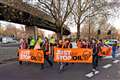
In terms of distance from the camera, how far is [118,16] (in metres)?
37.7

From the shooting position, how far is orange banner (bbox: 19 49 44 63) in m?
15.6

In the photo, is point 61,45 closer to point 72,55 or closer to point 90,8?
point 72,55

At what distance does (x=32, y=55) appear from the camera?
1623 centimetres

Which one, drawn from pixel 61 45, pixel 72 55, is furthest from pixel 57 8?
pixel 72 55

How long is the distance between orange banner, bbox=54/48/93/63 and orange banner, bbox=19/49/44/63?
0.95 m

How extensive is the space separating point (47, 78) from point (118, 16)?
27793 mm

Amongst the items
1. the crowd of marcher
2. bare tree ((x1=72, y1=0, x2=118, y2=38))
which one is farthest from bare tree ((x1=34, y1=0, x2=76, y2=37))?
the crowd of marcher

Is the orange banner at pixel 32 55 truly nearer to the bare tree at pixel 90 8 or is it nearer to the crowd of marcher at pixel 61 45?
the crowd of marcher at pixel 61 45

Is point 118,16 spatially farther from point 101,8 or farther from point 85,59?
point 85,59

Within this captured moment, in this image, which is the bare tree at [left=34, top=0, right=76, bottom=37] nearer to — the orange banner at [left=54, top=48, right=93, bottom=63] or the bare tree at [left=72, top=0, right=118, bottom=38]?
the bare tree at [left=72, top=0, right=118, bottom=38]

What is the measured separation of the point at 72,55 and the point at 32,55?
8.17ft

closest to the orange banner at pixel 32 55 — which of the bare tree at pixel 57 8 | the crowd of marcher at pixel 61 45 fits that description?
the crowd of marcher at pixel 61 45

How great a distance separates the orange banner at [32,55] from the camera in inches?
616

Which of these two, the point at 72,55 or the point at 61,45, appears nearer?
the point at 72,55
